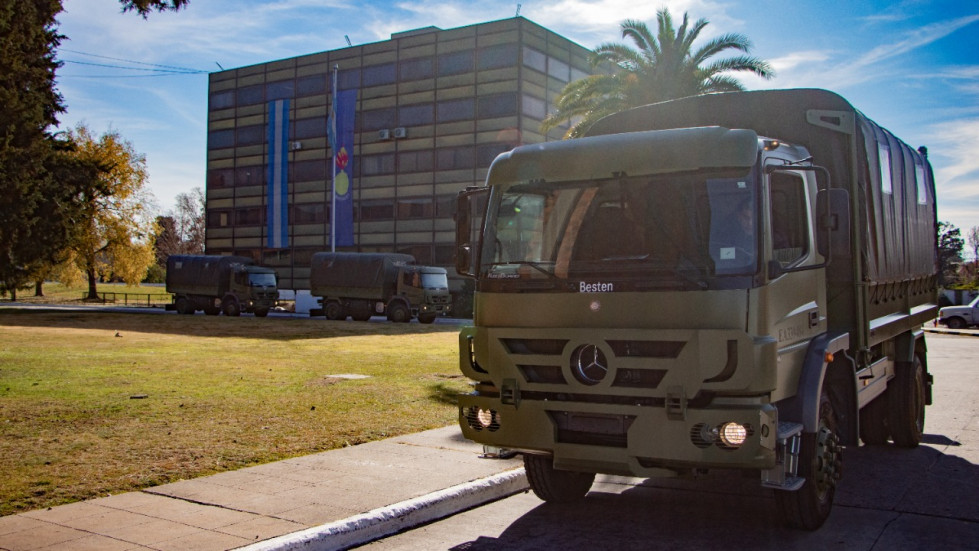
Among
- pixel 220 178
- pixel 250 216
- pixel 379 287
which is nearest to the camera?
pixel 379 287

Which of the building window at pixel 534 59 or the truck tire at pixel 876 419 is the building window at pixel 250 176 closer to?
the building window at pixel 534 59

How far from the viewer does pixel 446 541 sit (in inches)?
236

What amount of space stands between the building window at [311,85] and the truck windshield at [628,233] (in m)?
57.0

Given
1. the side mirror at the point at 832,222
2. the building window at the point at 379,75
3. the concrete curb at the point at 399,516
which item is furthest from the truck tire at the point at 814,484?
the building window at the point at 379,75

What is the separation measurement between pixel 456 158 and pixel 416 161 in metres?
3.34

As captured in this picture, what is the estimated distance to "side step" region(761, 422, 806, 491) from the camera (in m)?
5.46

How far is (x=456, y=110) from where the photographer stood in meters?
54.6

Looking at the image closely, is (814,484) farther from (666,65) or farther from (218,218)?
(218,218)

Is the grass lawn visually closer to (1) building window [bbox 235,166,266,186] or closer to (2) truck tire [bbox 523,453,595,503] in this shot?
(2) truck tire [bbox 523,453,595,503]

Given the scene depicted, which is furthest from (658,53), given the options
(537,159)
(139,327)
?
(537,159)

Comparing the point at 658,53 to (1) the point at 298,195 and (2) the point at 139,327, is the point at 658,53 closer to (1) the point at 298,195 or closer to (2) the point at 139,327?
(2) the point at 139,327

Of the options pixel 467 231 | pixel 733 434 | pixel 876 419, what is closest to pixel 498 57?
pixel 876 419

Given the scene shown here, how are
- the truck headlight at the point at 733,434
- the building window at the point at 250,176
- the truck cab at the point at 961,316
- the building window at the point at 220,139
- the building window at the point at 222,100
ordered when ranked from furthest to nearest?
the building window at the point at 220,139 < the building window at the point at 222,100 < the building window at the point at 250,176 < the truck cab at the point at 961,316 < the truck headlight at the point at 733,434

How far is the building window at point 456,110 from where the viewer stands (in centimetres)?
5391
